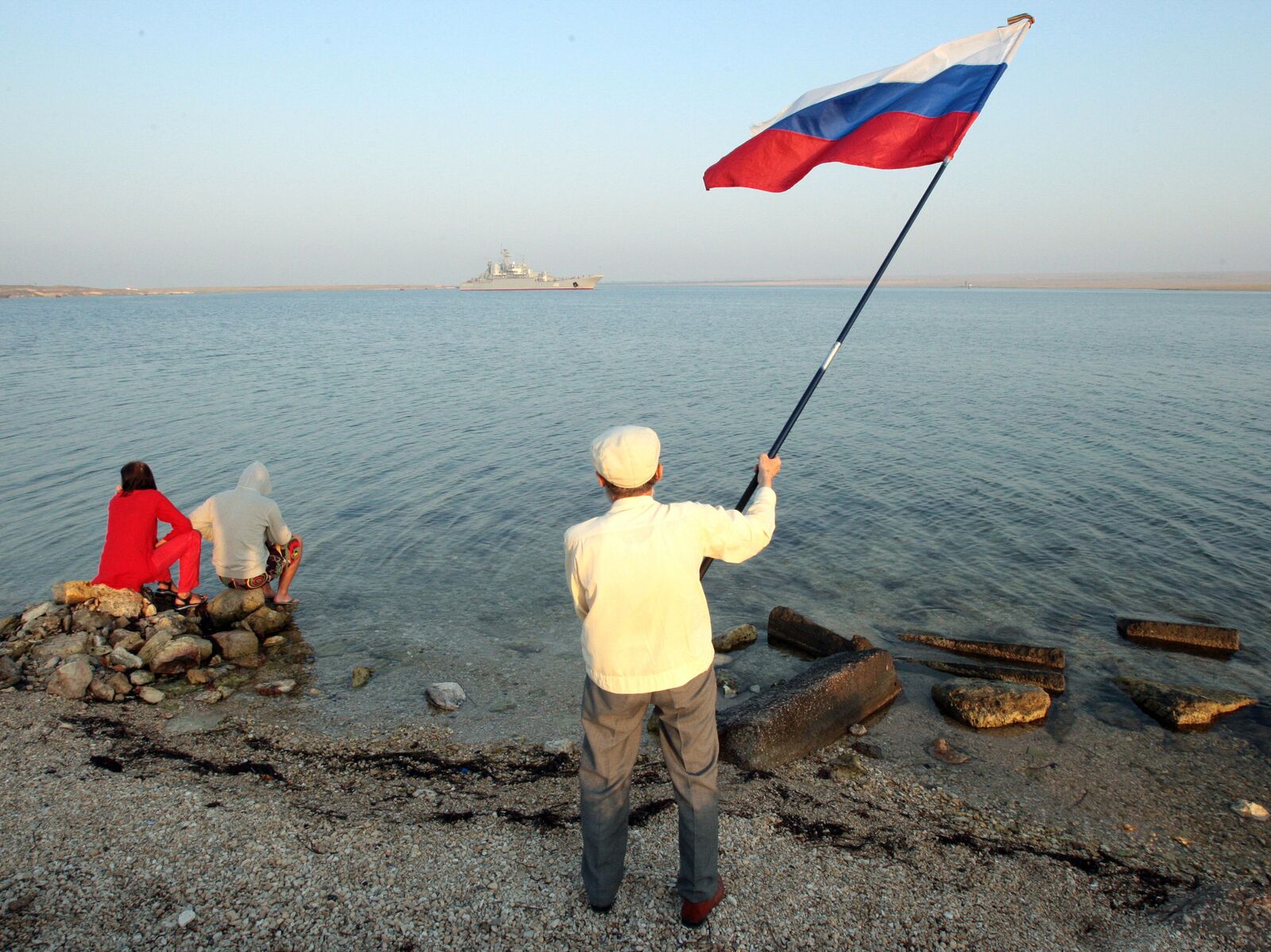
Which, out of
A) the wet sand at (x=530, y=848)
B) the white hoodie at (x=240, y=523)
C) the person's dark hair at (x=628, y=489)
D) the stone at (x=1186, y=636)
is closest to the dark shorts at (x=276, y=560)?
the white hoodie at (x=240, y=523)

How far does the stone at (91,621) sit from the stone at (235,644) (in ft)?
3.56

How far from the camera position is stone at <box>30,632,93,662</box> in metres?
8.03

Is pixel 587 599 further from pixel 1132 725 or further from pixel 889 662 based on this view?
pixel 1132 725

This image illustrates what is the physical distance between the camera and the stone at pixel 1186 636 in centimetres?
968

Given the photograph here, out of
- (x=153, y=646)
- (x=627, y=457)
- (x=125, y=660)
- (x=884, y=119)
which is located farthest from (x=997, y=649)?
(x=125, y=660)

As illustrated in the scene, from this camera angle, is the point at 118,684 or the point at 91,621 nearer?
the point at 118,684

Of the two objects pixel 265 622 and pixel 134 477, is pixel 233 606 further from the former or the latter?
pixel 134 477

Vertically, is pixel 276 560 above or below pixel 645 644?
below

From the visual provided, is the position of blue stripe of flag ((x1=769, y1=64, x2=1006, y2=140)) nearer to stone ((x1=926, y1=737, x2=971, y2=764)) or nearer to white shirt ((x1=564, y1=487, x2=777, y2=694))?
white shirt ((x1=564, y1=487, x2=777, y2=694))

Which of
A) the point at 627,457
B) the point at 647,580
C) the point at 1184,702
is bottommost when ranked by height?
the point at 1184,702

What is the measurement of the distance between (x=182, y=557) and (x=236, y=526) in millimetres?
693

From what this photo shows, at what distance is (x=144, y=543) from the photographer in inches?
362

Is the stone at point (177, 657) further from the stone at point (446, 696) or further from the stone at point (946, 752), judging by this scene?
the stone at point (946, 752)

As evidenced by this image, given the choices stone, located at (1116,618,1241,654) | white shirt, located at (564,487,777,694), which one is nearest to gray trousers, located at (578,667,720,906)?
white shirt, located at (564,487,777,694)
